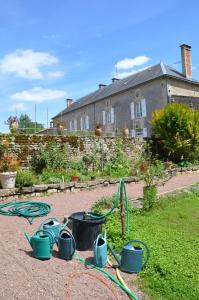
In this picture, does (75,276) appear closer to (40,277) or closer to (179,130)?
(40,277)

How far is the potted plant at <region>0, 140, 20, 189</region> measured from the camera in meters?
8.68

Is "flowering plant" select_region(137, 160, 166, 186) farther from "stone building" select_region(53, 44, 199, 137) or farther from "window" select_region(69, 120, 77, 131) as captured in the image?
"window" select_region(69, 120, 77, 131)

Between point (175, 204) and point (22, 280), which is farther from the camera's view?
point (175, 204)

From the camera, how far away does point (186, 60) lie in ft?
81.1

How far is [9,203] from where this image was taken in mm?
7777

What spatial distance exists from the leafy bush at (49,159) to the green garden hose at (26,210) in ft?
11.9

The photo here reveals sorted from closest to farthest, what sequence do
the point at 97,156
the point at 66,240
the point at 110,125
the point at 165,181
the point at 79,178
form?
the point at 66,240, the point at 79,178, the point at 165,181, the point at 97,156, the point at 110,125

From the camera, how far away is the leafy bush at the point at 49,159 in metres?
11.1

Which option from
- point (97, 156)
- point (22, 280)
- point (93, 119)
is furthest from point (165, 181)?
point (93, 119)

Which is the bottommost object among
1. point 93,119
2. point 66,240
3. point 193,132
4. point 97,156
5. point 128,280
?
point 128,280

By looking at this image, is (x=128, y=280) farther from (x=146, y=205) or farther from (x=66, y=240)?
(x=146, y=205)

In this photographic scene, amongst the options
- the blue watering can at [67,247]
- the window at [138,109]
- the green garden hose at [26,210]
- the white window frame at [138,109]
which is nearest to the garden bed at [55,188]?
the green garden hose at [26,210]

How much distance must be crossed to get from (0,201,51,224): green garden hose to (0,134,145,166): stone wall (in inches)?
148

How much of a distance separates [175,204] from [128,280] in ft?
13.5
